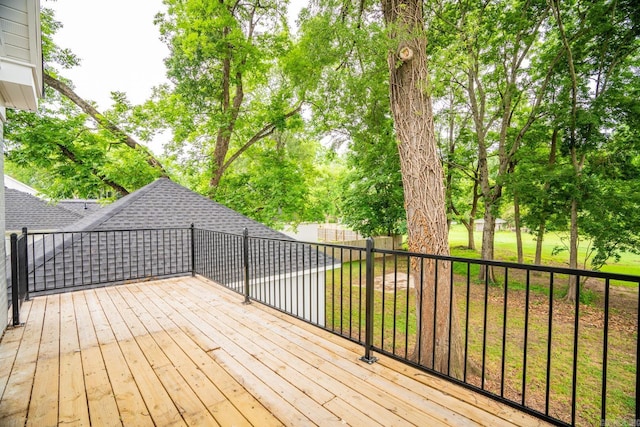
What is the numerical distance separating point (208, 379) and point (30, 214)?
20.0 m

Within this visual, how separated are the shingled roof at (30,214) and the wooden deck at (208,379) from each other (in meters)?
15.7

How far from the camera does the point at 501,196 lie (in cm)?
1036

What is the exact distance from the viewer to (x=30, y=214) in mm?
15852

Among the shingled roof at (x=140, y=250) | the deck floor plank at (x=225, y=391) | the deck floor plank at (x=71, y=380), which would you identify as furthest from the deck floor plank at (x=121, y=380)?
the shingled roof at (x=140, y=250)

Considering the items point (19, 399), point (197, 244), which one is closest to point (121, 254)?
point (197, 244)

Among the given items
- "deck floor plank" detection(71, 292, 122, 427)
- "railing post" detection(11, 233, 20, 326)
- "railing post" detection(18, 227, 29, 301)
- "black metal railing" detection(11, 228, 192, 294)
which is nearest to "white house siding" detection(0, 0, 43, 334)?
"railing post" detection(11, 233, 20, 326)

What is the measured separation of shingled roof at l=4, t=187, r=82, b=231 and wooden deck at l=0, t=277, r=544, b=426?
15.7m

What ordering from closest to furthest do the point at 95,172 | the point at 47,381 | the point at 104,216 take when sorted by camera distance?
the point at 47,381 < the point at 104,216 < the point at 95,172

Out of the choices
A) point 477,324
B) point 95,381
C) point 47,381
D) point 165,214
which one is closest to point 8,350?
point 47,381

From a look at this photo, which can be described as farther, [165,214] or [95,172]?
[95,172]

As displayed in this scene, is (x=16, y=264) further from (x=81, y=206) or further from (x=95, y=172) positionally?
(x=81, y=206)

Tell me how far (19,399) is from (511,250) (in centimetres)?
2214

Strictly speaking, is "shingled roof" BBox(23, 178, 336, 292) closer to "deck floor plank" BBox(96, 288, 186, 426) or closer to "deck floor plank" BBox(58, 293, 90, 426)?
"deck floor plank" BBox(96, 288, 186, 426)

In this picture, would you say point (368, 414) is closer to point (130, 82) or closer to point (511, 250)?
point (130, 82)
